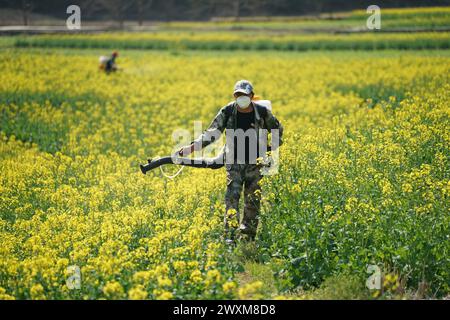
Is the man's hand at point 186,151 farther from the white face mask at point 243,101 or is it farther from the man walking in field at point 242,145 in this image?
the white face mask at point 243,101

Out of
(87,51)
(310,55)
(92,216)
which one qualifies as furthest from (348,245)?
(87,51)

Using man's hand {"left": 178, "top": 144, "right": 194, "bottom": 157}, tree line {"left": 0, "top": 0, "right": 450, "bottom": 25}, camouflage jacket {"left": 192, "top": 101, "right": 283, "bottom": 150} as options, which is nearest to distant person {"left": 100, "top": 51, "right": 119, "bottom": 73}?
man's hand {"left": 178, "top": 144, "right": 194, "bottom": 157}

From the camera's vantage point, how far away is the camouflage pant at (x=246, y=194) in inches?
348

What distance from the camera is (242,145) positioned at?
883 cm

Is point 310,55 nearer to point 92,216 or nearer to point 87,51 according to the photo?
point 87,51

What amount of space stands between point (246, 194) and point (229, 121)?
Answer: 97cm

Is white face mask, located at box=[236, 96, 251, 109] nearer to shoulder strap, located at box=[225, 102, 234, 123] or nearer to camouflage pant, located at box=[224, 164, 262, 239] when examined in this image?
shoulder strap, located at box=[225, 102, 234, 123]

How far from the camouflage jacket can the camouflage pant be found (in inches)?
18.0

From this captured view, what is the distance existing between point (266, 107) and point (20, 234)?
3444mm

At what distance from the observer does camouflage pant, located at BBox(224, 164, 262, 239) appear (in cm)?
885

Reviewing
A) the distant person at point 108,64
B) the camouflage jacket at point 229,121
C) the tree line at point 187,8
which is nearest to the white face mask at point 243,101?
the camouflage jacket at point 229,121

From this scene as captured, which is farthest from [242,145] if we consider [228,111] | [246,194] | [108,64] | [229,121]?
[108,64]

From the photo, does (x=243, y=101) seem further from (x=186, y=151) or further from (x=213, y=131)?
(x=186, y=151)

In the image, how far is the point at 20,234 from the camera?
8.69 meters
